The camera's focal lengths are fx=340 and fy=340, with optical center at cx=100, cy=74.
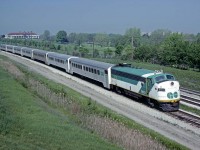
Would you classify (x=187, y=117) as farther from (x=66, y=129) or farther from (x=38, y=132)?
(x=38, y=132)

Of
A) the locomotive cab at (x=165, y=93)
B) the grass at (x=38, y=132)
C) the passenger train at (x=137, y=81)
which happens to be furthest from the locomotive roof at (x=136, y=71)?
the grass at (x=38, y=132)

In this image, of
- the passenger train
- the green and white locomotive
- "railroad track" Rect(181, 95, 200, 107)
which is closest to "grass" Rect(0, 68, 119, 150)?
the green and white locomotive

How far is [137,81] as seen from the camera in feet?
103

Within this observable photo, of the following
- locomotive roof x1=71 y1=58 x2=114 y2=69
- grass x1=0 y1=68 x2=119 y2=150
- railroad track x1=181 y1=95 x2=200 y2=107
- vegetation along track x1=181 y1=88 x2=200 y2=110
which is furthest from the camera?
locomotive roof x1=71 y1=58 x2=114 y2=69

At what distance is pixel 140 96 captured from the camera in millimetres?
31219

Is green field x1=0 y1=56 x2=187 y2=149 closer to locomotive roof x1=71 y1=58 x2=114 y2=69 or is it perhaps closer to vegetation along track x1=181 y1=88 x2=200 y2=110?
vegetation along track x1=181 y1=88 x2=200 y2=110

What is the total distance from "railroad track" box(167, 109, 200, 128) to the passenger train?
22.8 inches

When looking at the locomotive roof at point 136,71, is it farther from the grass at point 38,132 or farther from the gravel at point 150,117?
the grass at point 38,132

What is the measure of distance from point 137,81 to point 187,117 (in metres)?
6.60

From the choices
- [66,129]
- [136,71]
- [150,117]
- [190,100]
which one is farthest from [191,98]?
[66,129]

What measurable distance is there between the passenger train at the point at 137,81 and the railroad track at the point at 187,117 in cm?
58

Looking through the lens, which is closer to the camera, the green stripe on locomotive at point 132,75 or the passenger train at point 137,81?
the passenger train at point 137,81

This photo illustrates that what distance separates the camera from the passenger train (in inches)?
1099

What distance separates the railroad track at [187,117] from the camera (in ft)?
80.7
